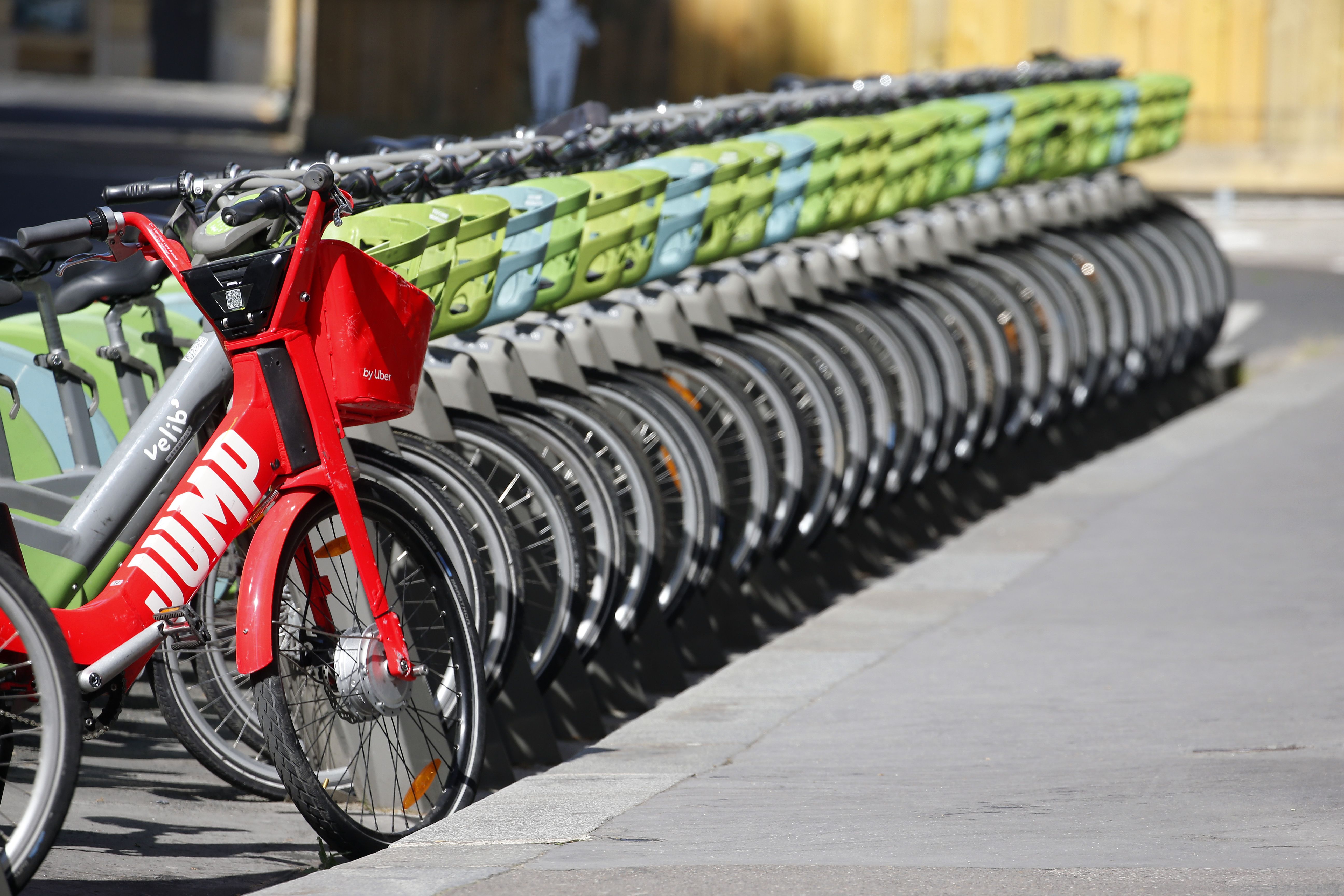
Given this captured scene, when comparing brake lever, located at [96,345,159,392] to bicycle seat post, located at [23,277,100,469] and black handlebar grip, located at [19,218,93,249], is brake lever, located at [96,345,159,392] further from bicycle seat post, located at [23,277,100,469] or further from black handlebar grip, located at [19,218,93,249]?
black handlebar grip, located at [19,218,93,249]

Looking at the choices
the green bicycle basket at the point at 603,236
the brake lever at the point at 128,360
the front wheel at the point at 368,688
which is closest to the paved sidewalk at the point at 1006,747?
the front wheel at the point at 368,688

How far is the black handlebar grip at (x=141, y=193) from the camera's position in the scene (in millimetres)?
3770

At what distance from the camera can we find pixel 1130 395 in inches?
373

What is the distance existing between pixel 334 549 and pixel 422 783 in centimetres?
58

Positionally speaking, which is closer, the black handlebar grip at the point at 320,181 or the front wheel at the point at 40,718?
the front wheel at the point at 40,718

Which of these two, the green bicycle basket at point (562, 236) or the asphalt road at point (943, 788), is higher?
the green bicycle basket at point (562, 236)

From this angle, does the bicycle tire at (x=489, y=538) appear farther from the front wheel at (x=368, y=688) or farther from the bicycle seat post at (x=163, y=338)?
the bicycle seat post at (x=163, y=338)

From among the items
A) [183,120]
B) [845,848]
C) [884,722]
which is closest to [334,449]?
[845,848]

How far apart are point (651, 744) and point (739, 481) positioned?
155 cm

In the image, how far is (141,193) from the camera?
12.3 ft

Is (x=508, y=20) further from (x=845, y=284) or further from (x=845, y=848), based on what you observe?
(x=845, y=848)

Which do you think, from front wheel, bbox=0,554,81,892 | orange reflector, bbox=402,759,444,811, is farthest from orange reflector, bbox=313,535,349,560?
front wheel, bbox=0,554,81,892

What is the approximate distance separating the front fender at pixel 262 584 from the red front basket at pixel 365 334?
0.23m

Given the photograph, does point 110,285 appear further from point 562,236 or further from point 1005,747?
point 1005,747
